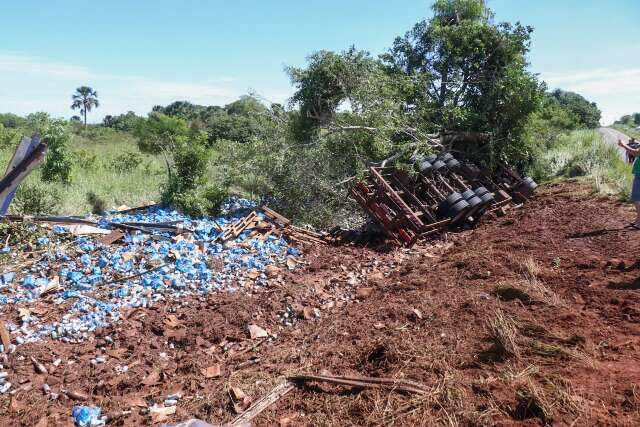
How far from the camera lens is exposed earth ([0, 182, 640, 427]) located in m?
2.67

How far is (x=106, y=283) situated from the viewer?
5152 mm

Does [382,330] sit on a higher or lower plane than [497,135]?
lower

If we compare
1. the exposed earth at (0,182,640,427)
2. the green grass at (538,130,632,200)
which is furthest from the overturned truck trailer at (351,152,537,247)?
the green grass at (538,130,632,200)

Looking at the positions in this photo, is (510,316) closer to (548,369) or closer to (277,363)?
(548,369)

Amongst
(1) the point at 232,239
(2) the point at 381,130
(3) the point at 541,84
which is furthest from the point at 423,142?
(1) the point at 232,239

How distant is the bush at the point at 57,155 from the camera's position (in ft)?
31.3

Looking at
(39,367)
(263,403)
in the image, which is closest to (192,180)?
(39,367)

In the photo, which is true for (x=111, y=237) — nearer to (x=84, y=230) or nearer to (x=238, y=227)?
(x=84, y=230)

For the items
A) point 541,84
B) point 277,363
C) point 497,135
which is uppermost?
point 541,84

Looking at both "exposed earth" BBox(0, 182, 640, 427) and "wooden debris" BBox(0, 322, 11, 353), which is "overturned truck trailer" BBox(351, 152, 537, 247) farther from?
"wooden debris" BBox(0, 322, 11, 353)

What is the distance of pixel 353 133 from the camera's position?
28.4 ft

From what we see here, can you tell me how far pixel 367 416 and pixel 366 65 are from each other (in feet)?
27.1

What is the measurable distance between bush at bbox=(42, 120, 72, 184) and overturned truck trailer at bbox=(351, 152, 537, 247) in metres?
6.56

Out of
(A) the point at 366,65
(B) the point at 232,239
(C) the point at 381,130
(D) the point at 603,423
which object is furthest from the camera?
(A) the point at 366,65
